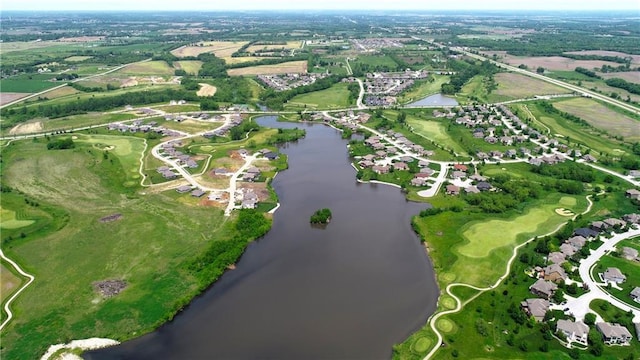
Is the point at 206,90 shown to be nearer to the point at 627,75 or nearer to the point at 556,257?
the point at 556,257

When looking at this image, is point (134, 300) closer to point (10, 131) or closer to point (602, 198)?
point (602, 198)

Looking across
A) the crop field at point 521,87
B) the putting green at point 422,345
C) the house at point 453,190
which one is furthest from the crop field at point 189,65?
the putting green at point 422,345

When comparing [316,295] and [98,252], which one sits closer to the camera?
[316,295]

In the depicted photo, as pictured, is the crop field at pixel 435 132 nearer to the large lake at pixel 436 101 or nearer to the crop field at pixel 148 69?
the large lake at pixel 436 101

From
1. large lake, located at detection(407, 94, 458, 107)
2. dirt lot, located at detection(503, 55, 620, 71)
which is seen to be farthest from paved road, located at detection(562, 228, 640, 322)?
dirt lot, located at detection(503, 55, 620, 71)

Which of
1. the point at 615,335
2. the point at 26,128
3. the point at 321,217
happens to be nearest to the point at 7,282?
the point at 321,217

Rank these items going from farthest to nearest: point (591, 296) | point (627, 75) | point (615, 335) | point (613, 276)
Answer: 1. point (627, 75)
2. point (613, 276)
3. point (591, 296)
4. point (615, 335)

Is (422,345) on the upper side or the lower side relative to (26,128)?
lower
